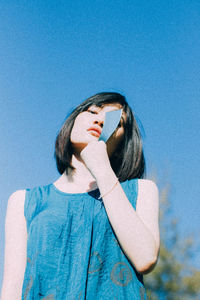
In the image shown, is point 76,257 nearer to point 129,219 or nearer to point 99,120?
point 129,219

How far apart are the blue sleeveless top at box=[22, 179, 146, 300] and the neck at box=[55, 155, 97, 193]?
0.36 ft

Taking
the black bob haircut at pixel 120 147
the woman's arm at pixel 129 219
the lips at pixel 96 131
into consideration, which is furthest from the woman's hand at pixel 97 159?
the black bob haircut at pixel 120 147

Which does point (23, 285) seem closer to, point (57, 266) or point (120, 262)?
point (57, 266)

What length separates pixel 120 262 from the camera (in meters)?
1.15

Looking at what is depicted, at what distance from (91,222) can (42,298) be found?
30 centimetres

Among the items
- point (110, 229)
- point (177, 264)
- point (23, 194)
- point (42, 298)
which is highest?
point (23, 194)

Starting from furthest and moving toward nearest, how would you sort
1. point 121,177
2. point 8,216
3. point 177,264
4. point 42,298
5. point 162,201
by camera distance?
1. point 162,201
2. point 177,264
3. point 121,177
4. point 8,216
5. point 42,298

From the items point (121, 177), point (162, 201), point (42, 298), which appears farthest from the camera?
point (162, 201)

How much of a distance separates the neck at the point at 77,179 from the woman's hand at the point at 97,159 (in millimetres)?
193

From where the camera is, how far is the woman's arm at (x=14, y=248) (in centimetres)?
118

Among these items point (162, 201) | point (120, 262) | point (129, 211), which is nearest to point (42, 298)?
point (120, 262)

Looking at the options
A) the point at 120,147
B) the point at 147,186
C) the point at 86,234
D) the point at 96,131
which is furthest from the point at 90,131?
the point at 86,234

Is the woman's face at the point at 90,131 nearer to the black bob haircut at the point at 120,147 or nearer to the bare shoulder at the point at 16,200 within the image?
the black bob haircut at the point at 120,147

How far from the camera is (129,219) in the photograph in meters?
1.09
